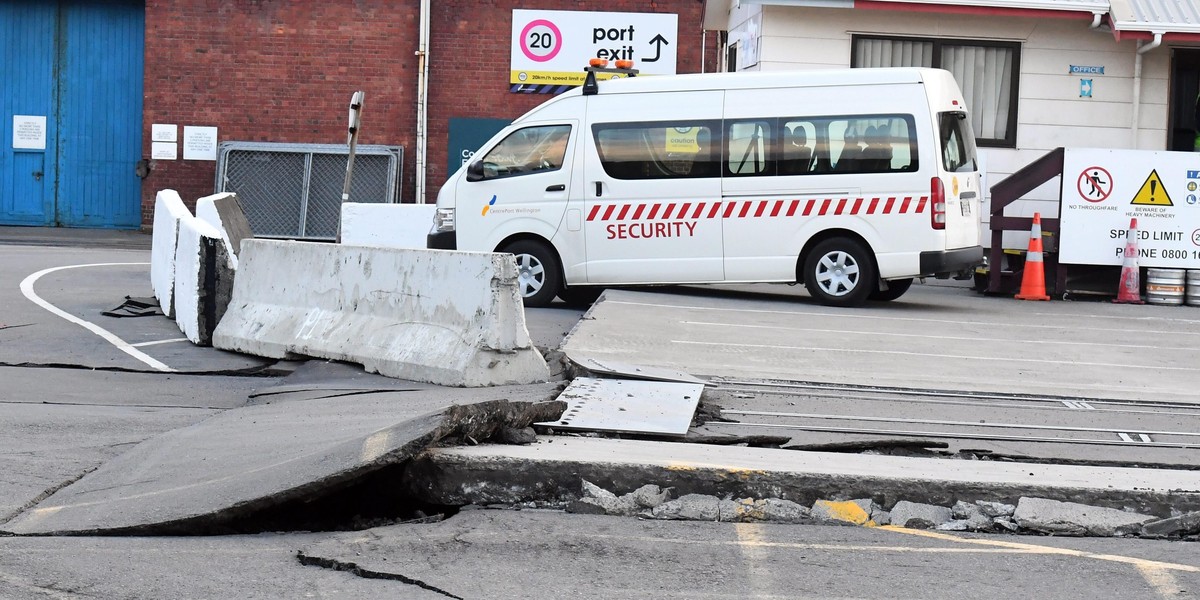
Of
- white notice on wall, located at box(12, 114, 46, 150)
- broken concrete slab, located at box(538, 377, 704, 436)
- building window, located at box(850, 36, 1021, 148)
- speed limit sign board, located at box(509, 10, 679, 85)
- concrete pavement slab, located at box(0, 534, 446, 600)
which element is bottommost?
concrete pavement slab, located at box(0, 534, 446, 600)

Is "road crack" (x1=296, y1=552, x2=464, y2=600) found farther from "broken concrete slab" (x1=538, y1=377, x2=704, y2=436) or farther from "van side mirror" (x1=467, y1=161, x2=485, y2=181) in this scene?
"van side mirror" (x1=467, y1=161, x2=485, y2=181)

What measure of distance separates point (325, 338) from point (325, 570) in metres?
4.85

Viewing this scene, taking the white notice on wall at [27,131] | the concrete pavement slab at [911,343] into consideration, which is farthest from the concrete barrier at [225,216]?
the white notice on wall at [27,131]

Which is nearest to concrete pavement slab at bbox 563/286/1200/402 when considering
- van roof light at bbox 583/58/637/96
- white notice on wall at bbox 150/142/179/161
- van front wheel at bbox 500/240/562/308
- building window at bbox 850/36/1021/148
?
van front wheel at bbox 500/240/562/308

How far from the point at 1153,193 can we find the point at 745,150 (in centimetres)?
501

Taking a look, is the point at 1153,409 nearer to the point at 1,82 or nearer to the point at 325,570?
Answer: the point at 325,570

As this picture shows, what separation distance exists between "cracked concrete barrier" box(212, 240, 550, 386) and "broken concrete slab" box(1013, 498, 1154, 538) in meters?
3.59

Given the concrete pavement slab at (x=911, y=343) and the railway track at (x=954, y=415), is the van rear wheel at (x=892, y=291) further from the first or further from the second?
the railway track at (x=954, y=415)

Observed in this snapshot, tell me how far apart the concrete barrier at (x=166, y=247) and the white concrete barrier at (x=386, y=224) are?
3.97m

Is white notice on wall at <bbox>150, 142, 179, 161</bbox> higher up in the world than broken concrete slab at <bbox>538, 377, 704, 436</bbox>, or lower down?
higher up

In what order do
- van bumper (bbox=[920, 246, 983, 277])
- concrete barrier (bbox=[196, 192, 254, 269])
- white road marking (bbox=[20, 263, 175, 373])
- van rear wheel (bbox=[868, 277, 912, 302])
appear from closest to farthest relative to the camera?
white road marking (bbox=[20, 263, 175, 373]) < concrete barrier (bbox=[196, 192, 254, 269]) < van bumper (bbox=[920, 246, 983, 277]) < van rear wheel (bbox=[868, 277, 912, 302])

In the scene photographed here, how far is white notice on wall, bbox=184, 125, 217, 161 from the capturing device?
23359 millimetres

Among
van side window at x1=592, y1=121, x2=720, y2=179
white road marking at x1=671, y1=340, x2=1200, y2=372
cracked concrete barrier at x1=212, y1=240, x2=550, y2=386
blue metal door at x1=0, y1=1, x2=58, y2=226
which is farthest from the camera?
blue metal door at x1=0, y1=1, x2=58, y2=226

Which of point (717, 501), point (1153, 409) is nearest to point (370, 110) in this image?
point (1153, 409)
